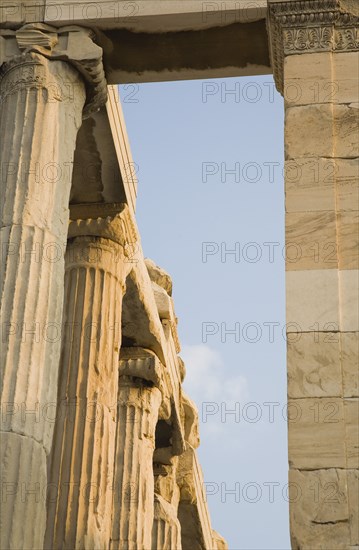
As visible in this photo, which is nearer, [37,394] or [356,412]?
[356,412]

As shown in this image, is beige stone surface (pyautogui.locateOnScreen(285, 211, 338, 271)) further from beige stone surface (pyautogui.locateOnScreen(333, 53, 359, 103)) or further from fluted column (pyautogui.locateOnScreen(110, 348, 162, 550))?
fluted column (pyautogui.locateOnScreen(110, 348, 162, 550))

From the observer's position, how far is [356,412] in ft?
55.1

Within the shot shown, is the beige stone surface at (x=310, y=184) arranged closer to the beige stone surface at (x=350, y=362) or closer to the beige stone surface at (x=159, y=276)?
the beige stone surface at (x=350, y=362)

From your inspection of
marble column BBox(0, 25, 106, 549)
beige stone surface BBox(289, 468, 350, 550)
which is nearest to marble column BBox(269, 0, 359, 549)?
beige stone surface BBox(289, 468, 350, 550)

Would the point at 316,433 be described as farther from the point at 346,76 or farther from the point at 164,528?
the point at 164,528

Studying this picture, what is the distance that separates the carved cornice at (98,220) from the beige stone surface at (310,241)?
8446 mm

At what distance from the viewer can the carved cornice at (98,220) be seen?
26188mm

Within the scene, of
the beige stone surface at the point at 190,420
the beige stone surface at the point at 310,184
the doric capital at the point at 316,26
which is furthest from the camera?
the beige stone surface at the point at 190,420

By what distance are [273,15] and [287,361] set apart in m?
6.33

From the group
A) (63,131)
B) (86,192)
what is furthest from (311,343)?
(86,192)

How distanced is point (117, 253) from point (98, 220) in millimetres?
779

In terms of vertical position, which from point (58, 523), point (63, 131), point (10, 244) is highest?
point (63, 131)

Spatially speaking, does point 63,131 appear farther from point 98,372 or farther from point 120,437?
point 120,437

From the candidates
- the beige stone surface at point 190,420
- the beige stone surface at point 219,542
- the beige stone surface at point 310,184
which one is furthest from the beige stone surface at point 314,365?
the beige stone surface at point 219,542
